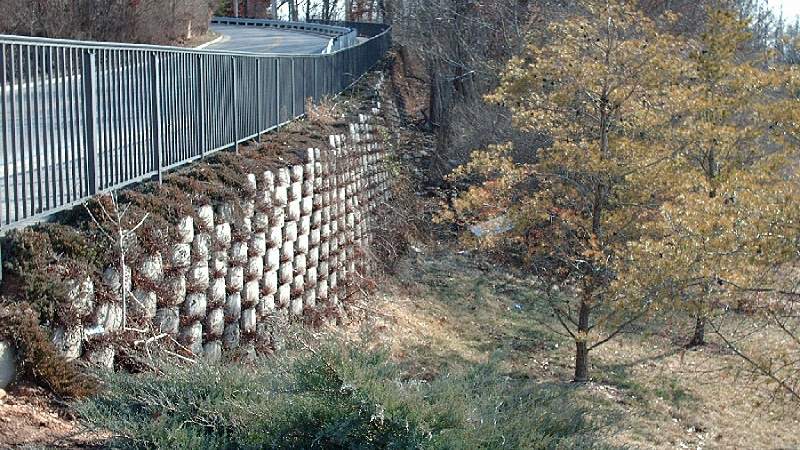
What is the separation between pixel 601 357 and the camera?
48.3ft

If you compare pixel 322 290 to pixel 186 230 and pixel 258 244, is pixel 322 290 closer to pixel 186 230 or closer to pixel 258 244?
pixel 258 244

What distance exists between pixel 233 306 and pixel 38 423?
3.54 metres

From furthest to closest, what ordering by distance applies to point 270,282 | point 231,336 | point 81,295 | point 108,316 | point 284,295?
1. point 284,295
2. point 270,282
3. point 231,336
4. point 108,316
5. point 81,295

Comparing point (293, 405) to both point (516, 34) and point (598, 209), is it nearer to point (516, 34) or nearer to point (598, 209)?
point (598, 209)

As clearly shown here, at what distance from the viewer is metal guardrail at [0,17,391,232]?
17.6ft

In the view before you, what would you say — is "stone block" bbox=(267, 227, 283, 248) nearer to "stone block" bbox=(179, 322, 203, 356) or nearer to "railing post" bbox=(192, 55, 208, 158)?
"railing post" bbox=(192, 55, 208, 158)

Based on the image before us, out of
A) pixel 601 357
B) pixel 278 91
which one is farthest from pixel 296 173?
pixel 601 357

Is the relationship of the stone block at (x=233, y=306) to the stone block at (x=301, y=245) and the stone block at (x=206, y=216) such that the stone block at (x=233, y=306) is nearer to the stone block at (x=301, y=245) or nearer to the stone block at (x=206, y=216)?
the stone block at (x=206, y=216)

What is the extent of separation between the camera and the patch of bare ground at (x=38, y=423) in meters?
4.55

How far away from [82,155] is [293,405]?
9.80ft

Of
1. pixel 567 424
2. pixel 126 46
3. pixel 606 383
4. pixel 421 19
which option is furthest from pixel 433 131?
pixel 567 424

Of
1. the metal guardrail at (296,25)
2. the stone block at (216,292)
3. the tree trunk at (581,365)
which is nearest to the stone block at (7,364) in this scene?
the stone block at (216,292)

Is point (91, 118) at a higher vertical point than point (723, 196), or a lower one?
higher

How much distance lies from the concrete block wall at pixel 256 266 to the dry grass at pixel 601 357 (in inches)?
39.4
